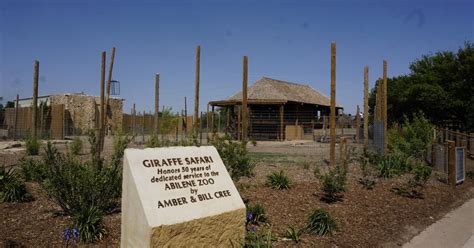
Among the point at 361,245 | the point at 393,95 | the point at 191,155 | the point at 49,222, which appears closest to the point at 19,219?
the point at 49,222

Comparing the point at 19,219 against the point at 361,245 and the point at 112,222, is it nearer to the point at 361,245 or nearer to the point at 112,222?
the point at 112,222

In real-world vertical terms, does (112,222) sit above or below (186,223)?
below

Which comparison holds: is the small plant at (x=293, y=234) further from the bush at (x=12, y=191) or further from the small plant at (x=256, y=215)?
the bush at (x=12, y=191)

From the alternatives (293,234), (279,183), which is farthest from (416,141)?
(293,234)

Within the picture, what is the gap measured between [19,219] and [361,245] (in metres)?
4.70

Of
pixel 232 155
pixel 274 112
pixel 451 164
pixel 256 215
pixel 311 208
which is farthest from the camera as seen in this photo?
pixel 274 112

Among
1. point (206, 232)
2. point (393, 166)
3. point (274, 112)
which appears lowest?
point (206, 232)

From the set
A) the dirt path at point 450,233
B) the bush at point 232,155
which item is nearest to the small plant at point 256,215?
the dirt path at point 450,233

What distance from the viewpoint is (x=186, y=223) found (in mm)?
4156

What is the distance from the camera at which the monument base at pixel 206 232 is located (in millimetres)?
3994

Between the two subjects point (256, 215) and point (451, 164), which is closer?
point (256, 215)

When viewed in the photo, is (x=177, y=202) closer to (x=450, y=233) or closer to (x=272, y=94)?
(x=450, y=233)

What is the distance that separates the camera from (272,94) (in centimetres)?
3331

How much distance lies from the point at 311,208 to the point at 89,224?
147 inches
